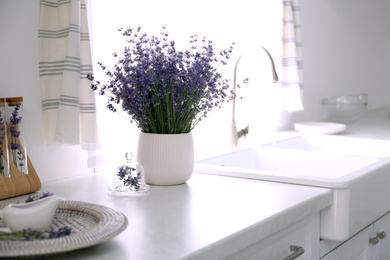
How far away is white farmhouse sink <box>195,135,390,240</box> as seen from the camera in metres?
1.66

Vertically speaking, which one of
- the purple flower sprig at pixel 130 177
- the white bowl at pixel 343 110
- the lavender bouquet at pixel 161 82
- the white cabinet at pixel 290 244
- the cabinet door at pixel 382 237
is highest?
the lavender bouquet at pixel 161 82

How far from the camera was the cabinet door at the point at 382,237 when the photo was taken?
6.61ft

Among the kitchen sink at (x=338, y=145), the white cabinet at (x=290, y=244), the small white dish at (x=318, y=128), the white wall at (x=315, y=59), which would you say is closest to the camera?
the white cabinet at (x=290, y=244)

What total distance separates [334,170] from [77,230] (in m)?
1.32

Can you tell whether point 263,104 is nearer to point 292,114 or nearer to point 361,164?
point 292,114

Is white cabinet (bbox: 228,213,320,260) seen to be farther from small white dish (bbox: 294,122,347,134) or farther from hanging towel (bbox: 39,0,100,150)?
small white dish (bbox: 294,122,347,134)

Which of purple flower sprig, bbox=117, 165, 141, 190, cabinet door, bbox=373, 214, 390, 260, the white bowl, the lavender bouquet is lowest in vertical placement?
cabinet door, bbox=373, 214, 390, 260

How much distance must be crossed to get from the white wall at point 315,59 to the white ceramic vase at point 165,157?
257mm

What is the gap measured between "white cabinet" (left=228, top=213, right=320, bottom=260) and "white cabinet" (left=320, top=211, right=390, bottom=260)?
0.08m

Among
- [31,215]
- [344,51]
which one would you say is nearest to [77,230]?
[31,215]

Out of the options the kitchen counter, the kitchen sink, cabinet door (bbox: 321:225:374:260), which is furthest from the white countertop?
the kitchen sink

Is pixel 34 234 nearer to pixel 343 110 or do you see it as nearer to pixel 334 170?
pixel 334 170

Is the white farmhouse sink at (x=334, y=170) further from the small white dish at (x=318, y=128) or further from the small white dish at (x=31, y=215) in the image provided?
the small white dish at (x=31, y=215)

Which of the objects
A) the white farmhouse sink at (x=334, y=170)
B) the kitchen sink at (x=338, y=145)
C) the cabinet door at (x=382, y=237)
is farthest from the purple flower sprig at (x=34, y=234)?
the kitchen sink at (x=338, y=145)
